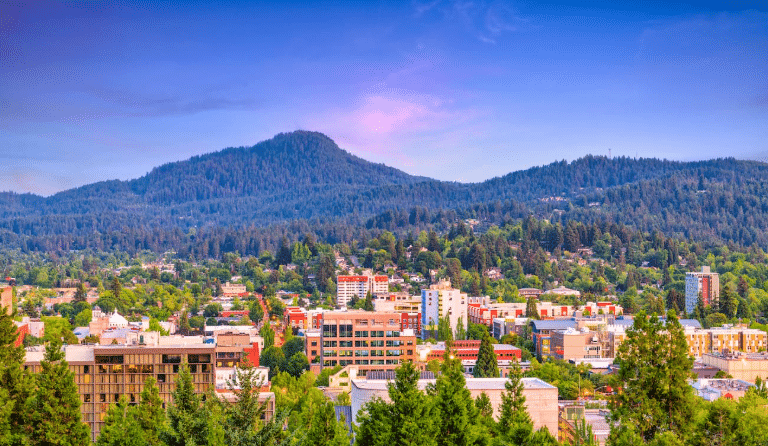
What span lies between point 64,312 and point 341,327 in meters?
52.5

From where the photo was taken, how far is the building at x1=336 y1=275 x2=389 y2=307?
11812 cm

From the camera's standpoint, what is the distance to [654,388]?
20.9 m

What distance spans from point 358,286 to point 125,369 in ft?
240

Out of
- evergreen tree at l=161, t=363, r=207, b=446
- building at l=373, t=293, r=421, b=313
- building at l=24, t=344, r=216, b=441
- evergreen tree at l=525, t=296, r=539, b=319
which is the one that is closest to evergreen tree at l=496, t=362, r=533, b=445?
evergreen tree at l=161, t=363, r=207, b=446

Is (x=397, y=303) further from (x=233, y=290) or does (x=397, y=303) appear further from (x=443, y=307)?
(x=233, y=290)

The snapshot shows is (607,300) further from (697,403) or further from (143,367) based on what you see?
(697,403)

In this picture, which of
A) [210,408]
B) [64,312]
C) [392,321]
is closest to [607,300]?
[392,321]

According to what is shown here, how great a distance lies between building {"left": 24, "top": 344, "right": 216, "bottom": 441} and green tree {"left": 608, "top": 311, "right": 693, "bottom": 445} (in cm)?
2856

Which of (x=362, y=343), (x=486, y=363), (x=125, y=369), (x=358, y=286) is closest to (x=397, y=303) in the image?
(x=358, y=286)

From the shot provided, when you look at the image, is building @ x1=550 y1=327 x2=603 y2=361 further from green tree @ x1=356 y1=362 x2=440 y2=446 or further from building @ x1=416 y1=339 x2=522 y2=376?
green tree @ x1=356 y1=362 x2=440 y2=446

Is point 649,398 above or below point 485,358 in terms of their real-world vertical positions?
above

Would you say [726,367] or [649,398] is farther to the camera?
[726,367]

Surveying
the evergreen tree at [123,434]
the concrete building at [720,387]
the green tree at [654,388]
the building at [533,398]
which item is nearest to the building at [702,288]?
the concrete building at [720,387]

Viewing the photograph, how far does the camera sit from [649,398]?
20.9 meters
